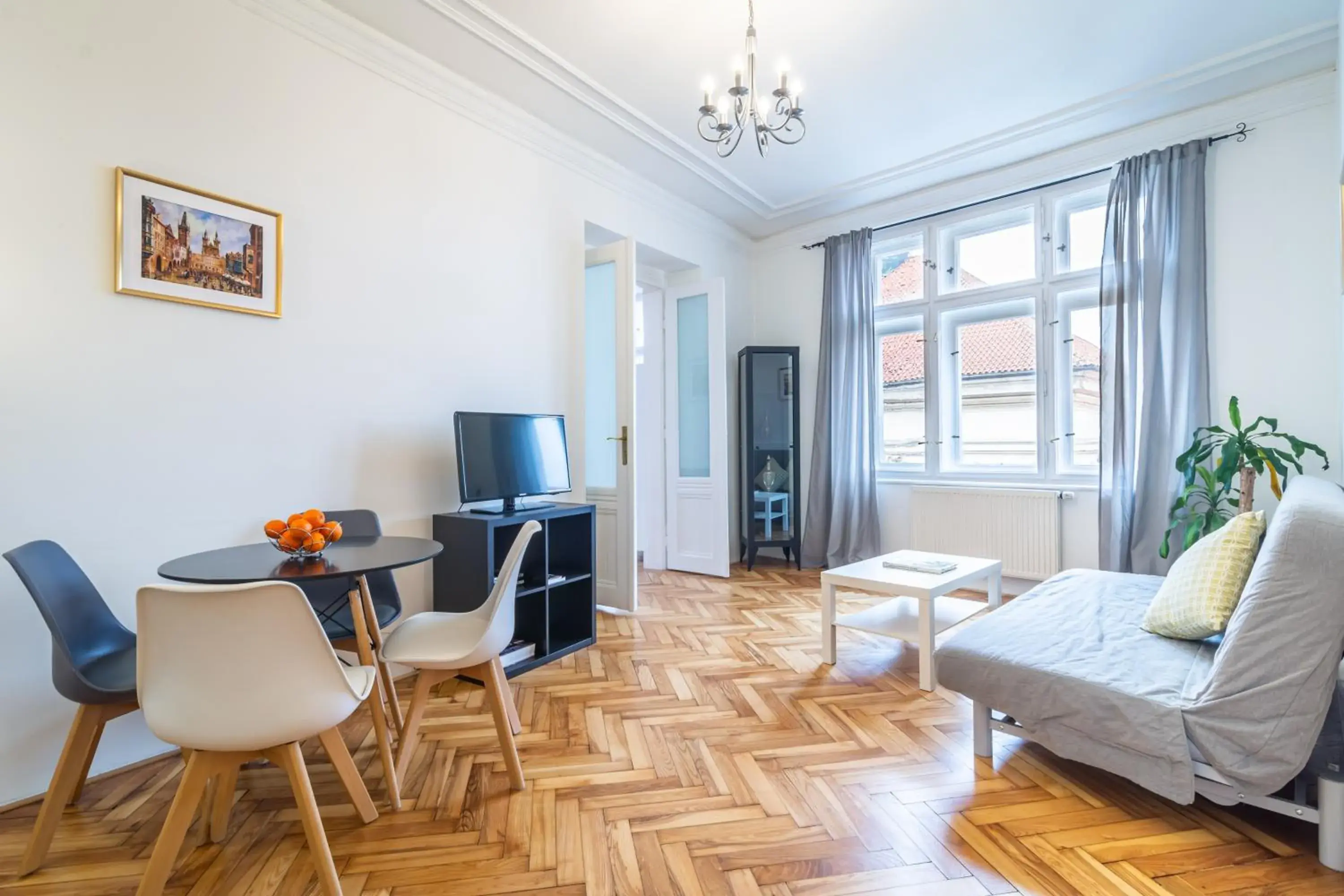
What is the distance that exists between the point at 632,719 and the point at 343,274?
218cm

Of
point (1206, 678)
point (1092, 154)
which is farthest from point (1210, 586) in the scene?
point (1092, 154)

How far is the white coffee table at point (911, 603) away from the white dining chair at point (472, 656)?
5.02 feet

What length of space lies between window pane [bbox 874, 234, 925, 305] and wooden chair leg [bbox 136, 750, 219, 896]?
4.82m

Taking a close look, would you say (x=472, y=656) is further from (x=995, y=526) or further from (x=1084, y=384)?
(x=1084, y=384)

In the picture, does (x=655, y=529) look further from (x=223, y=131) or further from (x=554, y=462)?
(x=223, y=131)

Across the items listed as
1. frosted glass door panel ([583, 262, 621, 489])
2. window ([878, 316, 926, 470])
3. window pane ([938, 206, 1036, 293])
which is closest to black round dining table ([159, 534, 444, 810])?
frosted glass door panel ([583, 262, 621, 489])

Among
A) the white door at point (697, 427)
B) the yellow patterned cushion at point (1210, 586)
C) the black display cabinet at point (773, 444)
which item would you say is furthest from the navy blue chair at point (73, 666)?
the black display cabinet at point (773, 444)

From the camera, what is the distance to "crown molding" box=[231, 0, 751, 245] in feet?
8.18

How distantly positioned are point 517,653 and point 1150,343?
3.88 meters

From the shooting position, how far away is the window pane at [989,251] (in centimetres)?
431

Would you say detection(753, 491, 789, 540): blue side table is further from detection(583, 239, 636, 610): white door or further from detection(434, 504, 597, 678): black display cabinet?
detection(434, 504, 597, 678): black display cabinet

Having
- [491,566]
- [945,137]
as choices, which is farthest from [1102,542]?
[491,566]

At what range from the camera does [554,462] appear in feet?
10.8

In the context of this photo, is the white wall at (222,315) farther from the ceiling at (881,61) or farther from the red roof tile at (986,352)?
the red roof tile at (986,352)
